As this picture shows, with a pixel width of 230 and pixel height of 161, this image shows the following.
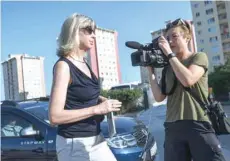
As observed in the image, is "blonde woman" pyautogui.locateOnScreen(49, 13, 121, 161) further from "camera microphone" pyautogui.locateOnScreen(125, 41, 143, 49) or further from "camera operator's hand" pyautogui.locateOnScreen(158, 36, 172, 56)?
"camera operator's hand" pyautogui.locateOnScreen(158, 36, 172, 56)

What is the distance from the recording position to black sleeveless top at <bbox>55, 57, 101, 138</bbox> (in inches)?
89.9

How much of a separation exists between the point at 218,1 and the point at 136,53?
8086cm

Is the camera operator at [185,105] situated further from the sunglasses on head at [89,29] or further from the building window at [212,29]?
the building window at [212,29]

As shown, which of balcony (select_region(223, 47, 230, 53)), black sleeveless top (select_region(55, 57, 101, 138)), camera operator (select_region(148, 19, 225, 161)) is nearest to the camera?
black sleeveless top (select_region(55, 57, 101, 138))

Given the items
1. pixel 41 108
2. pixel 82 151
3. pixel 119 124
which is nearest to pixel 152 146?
pixel 119 124

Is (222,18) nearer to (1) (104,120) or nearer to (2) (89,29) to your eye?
(1) (104,120)

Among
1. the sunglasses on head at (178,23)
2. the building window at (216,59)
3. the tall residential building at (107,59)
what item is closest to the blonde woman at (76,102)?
the sunglasses on head at (178,23)

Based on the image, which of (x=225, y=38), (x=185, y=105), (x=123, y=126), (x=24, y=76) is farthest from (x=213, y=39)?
(x=185, y=105)

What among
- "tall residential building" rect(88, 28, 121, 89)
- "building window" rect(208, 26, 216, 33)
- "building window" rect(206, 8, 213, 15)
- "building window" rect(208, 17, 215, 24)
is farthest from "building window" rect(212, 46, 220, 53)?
"tall residential building" rect(88, 28, 121, 89)

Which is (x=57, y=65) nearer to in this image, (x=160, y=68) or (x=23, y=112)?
(x=160, y=68)

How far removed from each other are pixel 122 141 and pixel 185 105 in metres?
1.96

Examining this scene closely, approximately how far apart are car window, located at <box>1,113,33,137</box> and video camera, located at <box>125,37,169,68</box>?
95.1 inches

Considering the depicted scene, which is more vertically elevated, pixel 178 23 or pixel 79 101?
pixel 178 23

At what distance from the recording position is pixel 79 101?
2.31 metres
